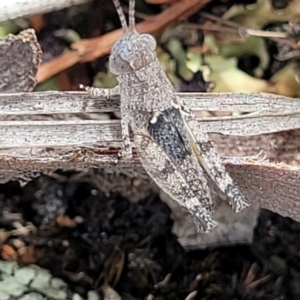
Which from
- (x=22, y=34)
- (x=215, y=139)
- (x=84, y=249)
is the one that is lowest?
(x=84, y=249)

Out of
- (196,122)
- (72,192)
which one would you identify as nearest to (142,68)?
(196,122)

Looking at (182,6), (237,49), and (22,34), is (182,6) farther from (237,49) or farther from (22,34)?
(22,34)

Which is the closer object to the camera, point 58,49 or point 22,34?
point 22,34

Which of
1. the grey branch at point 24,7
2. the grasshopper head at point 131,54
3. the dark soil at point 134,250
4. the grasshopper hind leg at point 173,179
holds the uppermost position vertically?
the grey branch at point 24,7

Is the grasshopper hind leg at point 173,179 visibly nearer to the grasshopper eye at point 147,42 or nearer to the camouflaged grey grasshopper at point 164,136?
the camouflaged grey grasshopper at point 164,136

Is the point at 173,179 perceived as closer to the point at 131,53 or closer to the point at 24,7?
the point at 131,53

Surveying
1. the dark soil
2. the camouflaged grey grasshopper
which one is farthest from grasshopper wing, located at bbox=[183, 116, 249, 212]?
the dark soil

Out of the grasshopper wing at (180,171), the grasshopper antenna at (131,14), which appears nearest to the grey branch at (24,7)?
the grasshopper antenna at (131,14)

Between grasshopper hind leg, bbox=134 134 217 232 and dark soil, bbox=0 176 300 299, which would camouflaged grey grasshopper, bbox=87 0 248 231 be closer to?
grasshopper hind leg, bbox=134 134 217 232

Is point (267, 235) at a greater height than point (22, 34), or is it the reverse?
point (22, 34)
